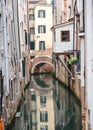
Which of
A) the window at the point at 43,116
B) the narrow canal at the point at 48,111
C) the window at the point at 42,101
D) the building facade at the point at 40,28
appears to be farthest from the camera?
the building facade at the point at 40,28

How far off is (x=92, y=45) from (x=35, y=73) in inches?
1566

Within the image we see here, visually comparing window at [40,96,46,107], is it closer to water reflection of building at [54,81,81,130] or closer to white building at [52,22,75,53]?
water reflection of building at [54,81,81,130]

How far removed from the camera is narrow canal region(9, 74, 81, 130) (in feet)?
65.2

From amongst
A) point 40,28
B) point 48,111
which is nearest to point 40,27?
point 40,28

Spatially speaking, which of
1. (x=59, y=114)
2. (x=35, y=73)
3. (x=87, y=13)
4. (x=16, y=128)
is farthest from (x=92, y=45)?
(x=35, y=73)

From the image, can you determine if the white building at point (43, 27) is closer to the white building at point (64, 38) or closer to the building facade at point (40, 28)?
the building facade at point (40, 28)

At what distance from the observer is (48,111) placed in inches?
958

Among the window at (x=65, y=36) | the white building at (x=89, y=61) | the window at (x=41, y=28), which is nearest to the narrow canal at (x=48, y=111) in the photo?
the window at (x=65, y=36)

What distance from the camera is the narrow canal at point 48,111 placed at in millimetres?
19875

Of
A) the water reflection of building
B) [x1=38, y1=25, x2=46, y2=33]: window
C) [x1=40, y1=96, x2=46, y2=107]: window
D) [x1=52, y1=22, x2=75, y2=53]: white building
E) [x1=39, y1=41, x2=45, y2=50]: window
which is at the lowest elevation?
[x1=40, y1=96, x2=46, y2=107]: window

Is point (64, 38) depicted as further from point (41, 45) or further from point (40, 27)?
point (40, 27)

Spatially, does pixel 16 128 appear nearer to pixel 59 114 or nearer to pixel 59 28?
pixel 59 114

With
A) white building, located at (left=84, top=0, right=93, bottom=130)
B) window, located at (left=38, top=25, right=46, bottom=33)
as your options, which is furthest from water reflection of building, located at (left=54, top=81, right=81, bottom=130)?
window, located at (left=38, top=25, right=46, bottom=33)

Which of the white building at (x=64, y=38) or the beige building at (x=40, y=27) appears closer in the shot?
the white building at (x=64, y=38)
